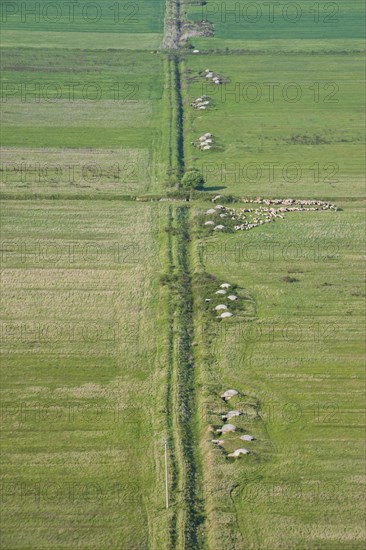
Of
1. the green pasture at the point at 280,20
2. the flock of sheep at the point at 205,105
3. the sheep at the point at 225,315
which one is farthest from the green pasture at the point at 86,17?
the sheep at the point at 225,315

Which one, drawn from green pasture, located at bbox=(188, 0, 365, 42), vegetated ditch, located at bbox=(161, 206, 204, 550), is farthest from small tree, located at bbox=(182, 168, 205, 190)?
green pasture, located at bbox=(188, 0, 365, 42)

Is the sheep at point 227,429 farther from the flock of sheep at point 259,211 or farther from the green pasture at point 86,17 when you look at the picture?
the green pasture at point 86,17

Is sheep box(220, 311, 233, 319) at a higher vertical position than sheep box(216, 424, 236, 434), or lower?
higher

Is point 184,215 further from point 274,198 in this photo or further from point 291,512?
point 291,512

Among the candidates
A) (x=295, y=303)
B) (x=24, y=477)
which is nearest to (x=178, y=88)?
(x=295, y=303)

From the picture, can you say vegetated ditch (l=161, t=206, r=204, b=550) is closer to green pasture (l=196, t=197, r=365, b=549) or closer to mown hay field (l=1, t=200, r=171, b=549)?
green pasture (l=196, t=197, r=365, b=549)

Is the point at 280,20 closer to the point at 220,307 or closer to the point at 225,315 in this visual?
the point at 220,307
